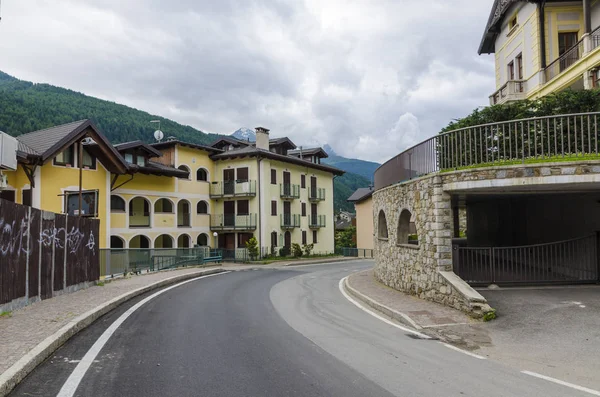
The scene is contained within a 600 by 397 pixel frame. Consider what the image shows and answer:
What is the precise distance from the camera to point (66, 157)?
26891 millimetres

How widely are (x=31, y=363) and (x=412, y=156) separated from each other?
434 inches

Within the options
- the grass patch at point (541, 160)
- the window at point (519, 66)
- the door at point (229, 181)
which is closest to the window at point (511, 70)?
the window at point (519, 66)

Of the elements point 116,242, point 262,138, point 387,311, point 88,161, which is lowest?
point 387,311

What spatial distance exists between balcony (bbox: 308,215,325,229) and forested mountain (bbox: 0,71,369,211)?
34.1 metres

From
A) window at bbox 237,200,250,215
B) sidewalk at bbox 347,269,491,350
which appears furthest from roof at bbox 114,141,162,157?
sidewalk at bbox 347,269,491,350

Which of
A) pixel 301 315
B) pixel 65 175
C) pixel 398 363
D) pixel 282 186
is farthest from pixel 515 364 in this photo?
pixel 282 186

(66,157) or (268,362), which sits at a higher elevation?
(66,157)

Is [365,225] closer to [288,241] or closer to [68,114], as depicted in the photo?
[288,241]

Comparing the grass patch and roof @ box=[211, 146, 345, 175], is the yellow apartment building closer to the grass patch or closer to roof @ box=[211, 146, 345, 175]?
roof @ box=[211, 146, 345, 175]

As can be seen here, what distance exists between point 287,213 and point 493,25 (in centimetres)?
2354

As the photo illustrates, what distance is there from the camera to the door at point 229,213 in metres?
41.2

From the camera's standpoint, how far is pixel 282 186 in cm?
4288

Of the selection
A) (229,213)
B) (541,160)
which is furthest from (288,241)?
(541,160)

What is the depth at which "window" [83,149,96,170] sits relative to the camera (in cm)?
2804
